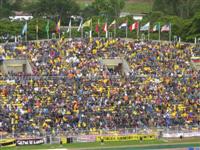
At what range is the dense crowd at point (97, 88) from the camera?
5647 centimetres

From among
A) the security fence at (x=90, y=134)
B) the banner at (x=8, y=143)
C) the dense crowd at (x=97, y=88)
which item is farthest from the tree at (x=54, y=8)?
the banner at (x=8, y=143)

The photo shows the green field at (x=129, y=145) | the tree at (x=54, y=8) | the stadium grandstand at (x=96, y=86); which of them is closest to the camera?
the green field at (x=129, y=145)

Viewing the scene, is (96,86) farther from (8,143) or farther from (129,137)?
(8,143)

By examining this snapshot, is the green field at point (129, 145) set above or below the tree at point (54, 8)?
below

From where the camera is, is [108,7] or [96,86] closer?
[96,86]

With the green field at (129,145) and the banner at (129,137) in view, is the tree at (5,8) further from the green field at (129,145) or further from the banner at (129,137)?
the green field at (129,145)

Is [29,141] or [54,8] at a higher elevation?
[54,8]

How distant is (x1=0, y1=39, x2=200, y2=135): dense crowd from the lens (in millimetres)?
56469

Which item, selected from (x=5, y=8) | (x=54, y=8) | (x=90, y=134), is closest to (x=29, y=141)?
(x=90, y=134)

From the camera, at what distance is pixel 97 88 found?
62.2m

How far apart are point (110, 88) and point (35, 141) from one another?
13025 mm

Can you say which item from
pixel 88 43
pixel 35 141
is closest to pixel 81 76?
pixel 88 43

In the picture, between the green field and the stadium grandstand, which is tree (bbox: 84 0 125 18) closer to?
the stadium grandstand

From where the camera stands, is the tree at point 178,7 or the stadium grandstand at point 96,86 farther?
the tree at point 178,7
